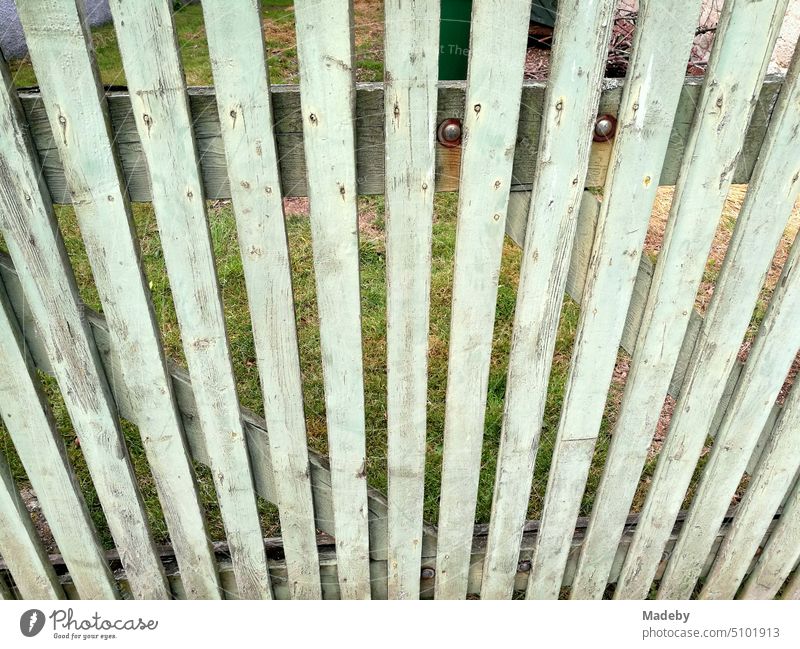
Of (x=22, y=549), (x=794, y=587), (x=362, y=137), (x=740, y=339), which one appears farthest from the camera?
(x=794, y=587)

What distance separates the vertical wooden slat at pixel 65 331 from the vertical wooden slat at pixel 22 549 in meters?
0.22

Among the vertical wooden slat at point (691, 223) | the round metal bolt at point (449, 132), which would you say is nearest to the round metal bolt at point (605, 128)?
the vertical wooden slat at point (691, 223)

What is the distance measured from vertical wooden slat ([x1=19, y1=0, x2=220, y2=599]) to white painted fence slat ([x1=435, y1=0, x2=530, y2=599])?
68cm

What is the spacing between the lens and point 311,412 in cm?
303

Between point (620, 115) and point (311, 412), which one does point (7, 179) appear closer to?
point (620, 115)

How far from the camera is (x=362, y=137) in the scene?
131 cm

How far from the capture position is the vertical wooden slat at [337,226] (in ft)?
3.84

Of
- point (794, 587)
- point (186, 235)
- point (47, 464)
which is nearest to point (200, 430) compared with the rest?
point (47, 464)

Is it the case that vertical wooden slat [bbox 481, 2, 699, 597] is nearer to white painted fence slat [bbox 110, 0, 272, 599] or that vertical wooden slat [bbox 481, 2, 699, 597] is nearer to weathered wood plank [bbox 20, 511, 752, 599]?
weathered wood plank [bbox 20, 511, 752, 599]

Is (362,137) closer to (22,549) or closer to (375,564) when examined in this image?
(375,564)

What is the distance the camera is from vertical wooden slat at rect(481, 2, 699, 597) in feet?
4.07

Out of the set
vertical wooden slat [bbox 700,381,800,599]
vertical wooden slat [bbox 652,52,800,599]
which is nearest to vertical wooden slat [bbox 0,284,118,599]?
vertical wooden slat [bbox 652,52,800,599]

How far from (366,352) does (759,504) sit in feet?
5.98

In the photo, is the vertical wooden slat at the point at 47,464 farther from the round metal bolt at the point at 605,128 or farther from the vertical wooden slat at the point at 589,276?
the round metal bolt at the point at 605,128
